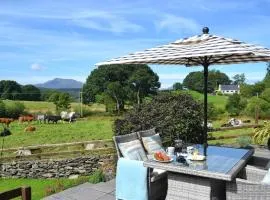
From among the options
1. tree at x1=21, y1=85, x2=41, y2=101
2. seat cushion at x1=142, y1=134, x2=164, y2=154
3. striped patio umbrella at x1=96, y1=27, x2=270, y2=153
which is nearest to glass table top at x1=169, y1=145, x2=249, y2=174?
seat cushion at x1=142, y1=134, x2=164, y2=154

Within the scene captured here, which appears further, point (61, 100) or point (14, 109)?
point (61, 100)

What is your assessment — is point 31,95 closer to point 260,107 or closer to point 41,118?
point 41,118

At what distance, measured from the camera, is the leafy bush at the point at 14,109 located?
24.8 metres

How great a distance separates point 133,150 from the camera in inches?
207

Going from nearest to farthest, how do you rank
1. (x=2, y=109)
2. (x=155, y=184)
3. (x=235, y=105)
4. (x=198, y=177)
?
(x=198, y=177)
(x=155, y=184)
(x=2, y=109)
(x=235, y=105)

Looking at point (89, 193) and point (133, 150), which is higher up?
point (133, 150)

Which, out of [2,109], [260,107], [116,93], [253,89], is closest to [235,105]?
[253,89]

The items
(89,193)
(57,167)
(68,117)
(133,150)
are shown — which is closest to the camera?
(133,150)

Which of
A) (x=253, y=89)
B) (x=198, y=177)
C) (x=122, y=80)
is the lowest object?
(x=198, y=177)

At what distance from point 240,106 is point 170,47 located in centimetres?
2086

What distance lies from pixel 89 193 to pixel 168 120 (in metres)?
3.14

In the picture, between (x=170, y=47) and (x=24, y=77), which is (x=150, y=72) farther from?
(x=170, y=47)

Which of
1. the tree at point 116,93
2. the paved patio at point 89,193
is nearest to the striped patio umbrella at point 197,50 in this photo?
the paved patio at point 89,193

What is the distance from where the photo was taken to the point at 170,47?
16.7ft
